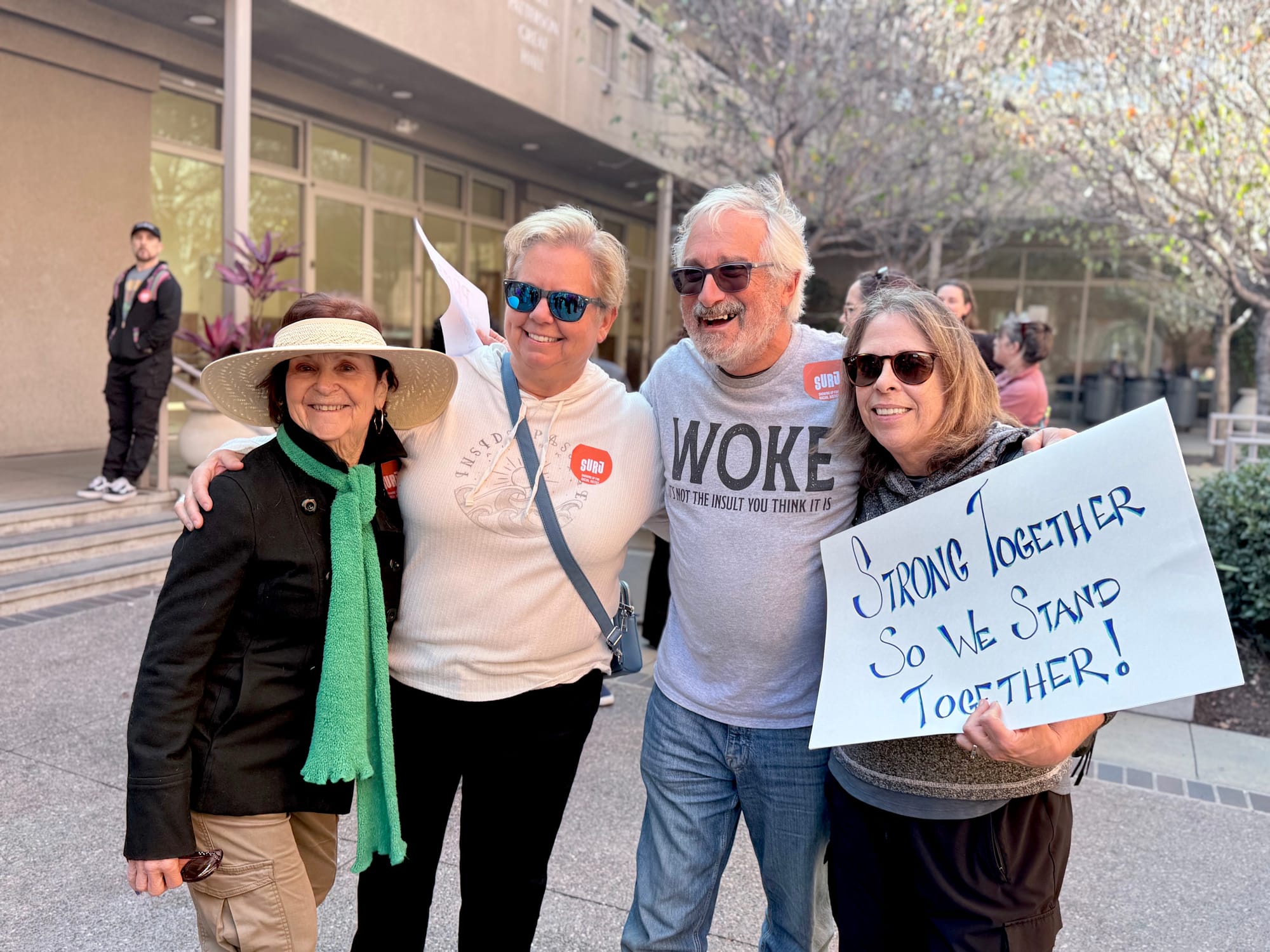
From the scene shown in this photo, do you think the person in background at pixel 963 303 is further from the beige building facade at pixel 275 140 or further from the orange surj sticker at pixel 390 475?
the beige building facade at pixel 275 140

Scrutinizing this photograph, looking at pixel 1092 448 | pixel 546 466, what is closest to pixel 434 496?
pixel 546 466

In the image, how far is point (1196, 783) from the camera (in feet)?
13.5

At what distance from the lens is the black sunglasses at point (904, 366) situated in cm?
183

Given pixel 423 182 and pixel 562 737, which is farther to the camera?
pixel 423 182

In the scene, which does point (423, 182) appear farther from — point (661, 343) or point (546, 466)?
point (546, 466)

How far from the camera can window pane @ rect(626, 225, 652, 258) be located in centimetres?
2000

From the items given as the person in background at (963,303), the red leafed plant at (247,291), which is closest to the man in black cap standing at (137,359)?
the red leafed plant at (247,291)

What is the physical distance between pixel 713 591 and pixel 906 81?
9451 millimetres

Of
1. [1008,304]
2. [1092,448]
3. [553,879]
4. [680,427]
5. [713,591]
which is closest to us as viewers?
[1092,448]

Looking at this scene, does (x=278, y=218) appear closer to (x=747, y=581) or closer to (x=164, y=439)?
(x=164, y=439)

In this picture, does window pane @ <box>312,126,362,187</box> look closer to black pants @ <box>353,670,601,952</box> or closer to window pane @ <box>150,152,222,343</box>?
window pane @ <box>150,152,222,343</box>

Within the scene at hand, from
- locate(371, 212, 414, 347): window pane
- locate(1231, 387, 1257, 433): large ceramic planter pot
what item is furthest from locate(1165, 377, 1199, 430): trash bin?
locate(371, 212, 414, 347): window pane

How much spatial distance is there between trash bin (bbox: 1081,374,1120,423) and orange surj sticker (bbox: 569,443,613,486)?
2159cm

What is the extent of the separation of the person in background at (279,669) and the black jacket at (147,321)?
5.74 metres
